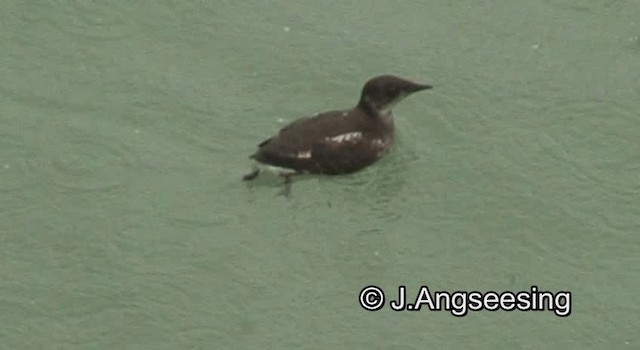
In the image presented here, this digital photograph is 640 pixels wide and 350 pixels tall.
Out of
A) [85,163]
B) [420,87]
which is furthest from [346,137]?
[85,163]

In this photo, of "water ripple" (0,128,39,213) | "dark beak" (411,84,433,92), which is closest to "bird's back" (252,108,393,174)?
"dark beak" (411,84,433,92)

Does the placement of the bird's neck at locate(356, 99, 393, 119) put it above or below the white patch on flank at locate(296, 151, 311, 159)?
above

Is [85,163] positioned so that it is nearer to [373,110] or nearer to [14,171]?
[14,171]

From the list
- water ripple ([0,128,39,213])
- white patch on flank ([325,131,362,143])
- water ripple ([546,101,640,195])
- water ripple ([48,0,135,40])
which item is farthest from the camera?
water ripple ([48,0,135,40])

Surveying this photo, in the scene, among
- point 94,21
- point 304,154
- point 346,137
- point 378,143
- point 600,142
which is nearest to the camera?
point 304,154

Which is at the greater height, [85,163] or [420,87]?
[420,87]

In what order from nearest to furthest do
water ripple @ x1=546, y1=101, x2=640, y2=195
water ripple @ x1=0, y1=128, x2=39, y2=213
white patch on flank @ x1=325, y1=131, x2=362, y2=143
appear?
water ripple @ x1=0, y1=128, x2=39, y2=213
white patch on flank @ x1=325, y1=131, x2=362, y2=143
water ripple @ x1=546, y1=101, x2=640, y2=195

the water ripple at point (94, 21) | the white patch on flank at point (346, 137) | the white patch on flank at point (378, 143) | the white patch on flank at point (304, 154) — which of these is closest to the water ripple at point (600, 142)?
the white patch on flank at point (378, 143)

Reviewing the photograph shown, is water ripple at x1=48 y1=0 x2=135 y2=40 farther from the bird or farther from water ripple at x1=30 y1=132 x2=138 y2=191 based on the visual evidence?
the bird

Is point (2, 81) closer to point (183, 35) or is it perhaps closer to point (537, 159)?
point (183, 35)
